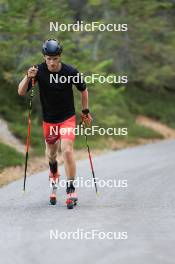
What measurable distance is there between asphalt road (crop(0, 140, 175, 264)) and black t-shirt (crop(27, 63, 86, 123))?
4.38 ft

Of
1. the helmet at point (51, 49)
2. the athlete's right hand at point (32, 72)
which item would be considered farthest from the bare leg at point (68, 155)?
the helmet at point (51, 49)

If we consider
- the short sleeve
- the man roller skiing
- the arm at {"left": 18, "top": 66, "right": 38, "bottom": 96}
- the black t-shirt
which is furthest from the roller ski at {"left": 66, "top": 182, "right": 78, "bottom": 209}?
the arm at {"left": 18, "top": 66, "right": 38, "bottom": 96}

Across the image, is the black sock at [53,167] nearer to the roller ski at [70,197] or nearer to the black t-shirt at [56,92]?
the roller ski at [70,197]

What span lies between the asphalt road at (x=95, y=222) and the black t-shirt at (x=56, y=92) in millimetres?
1334

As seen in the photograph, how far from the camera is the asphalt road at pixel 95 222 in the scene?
7.59 metres

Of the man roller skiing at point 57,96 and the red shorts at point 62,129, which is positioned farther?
the red shorts at point 62,129

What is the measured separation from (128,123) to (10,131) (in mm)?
10770

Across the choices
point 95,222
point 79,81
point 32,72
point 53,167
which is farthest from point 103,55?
point 95,222

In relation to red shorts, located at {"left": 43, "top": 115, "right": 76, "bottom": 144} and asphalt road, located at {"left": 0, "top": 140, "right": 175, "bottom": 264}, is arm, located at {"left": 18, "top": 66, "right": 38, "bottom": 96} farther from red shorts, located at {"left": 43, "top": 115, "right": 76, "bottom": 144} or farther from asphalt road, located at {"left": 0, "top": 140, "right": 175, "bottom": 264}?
asphalt road, located at {"left": 0, "top": 140, "right": 175, "bottom": 264}

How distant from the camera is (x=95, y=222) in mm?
9703

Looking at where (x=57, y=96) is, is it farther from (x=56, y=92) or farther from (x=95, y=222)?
(x=95, y=222)

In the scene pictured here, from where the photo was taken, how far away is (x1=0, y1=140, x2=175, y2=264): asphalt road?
759 centimetres

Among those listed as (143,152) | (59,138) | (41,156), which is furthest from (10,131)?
(59,138)

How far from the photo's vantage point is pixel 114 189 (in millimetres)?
13430
